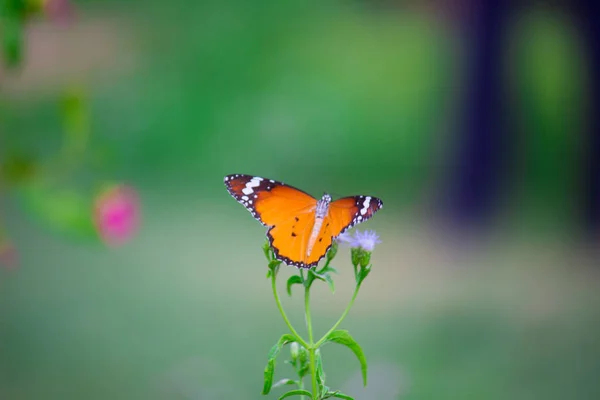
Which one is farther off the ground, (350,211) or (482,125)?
(482,125)

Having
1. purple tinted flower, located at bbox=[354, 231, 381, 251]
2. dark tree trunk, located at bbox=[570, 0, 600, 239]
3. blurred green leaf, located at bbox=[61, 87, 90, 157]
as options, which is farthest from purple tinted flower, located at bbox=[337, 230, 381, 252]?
dark tree trunk, located at bbox=[570, 0, 600, 239]

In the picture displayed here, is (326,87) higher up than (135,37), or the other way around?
(135,37)

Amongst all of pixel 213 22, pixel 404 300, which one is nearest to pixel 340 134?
pixel 213 22

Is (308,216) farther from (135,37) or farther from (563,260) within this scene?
(135,37)

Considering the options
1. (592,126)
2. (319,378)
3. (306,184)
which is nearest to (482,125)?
(592,126)

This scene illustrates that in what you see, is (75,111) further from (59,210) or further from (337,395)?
(337,395)

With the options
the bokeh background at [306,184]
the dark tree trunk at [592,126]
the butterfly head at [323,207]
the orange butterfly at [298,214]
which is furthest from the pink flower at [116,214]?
the dark tree trunk at [592,126]
